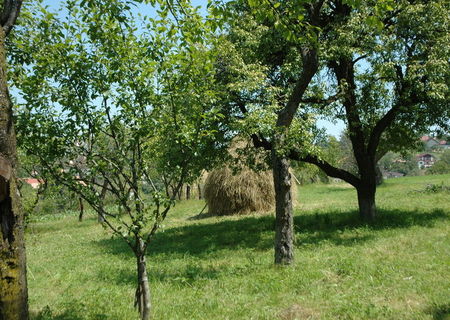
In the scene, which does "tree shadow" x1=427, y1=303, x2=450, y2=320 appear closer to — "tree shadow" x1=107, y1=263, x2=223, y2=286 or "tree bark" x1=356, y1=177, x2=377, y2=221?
"tree shadow" x1=107, y1=263, x2=223, y2=286

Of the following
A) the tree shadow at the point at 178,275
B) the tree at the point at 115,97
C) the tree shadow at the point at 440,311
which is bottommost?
the tree shadow at the point at 440,311

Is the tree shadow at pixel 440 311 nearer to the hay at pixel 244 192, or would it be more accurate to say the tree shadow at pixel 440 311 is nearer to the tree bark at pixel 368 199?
the tree bark at pixel 368 199

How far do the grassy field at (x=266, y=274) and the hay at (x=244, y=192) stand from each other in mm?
5103

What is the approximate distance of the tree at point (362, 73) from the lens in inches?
483

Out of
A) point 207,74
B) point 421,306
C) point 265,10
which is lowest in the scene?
point 421,306

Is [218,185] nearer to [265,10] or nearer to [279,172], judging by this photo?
[279,172]

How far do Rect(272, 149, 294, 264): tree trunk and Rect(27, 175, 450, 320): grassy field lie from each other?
0.35 metres

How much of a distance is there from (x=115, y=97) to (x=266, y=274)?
5137mm

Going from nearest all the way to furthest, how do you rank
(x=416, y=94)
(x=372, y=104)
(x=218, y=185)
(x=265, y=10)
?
(x=265, y=10) < (x=416, y=94) < (x=372, y=104) < (x=218, y=185)

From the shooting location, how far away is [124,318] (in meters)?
6.58

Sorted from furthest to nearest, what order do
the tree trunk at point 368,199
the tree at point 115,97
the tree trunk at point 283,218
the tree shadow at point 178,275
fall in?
1. the tree trunk at point 368,199
2. the tree trunk at point 283,218
3. the tree shadow at point 178,275
4. the tree at point 115,97

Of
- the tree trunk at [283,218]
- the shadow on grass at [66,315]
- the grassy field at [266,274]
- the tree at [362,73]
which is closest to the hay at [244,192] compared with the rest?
the grassy field at [266,274]

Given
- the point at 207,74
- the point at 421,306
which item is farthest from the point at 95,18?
the point at 421,306

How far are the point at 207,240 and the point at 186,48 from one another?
9727mm
